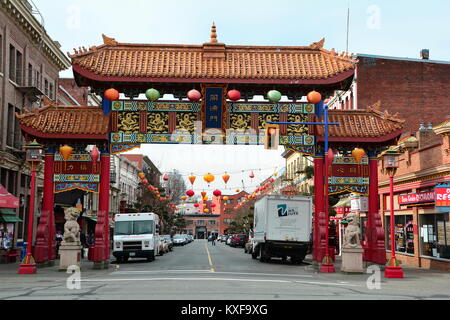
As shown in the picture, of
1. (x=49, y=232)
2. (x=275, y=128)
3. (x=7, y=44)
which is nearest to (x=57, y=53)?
(x=7, y=44)

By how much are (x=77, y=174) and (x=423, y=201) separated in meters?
16.6

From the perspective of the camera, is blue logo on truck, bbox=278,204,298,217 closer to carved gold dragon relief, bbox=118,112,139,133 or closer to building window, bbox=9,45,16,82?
carved gold dragon relief, bbox=118,112,139,133

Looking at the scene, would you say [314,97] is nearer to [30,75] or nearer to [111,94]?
[111,94]

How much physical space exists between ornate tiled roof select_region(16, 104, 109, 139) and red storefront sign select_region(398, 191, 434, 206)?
15.4m

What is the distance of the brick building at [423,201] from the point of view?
2519cm

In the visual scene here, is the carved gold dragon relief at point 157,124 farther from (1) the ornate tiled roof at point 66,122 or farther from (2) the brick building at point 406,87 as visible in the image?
(2) the brick building at point 406,87

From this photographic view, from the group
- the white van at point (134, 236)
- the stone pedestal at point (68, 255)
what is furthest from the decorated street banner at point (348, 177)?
the white van at point (134, 236)

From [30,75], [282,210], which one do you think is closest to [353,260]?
[282,210]

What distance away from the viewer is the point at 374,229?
24.1m

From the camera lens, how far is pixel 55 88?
42.0m

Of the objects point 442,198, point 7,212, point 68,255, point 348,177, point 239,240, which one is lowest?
point 239,240

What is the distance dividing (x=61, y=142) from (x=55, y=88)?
62.4 feet

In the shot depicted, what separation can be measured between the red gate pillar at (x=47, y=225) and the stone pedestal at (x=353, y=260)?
495 inches
